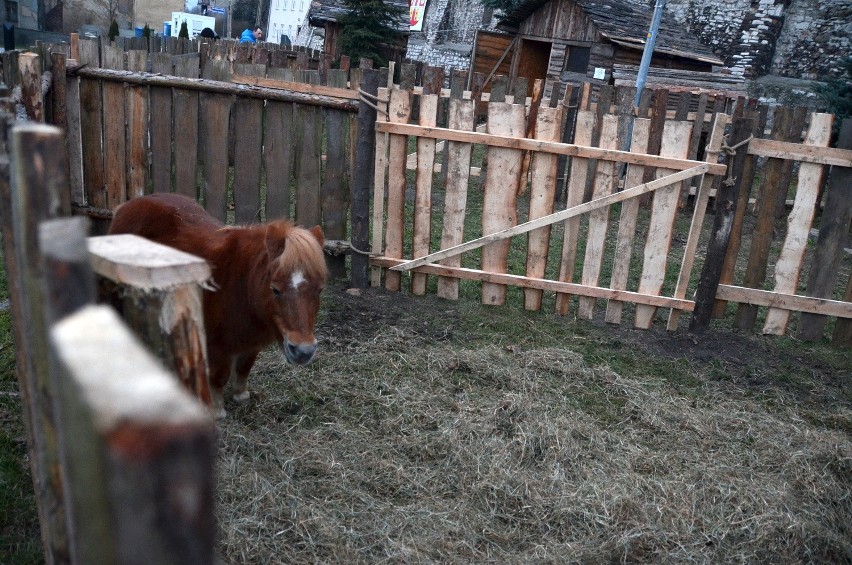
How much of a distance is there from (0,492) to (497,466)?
8.26 ft

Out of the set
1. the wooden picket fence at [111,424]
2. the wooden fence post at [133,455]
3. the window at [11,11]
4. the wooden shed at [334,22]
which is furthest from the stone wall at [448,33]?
the wooden fence post at [133,455]

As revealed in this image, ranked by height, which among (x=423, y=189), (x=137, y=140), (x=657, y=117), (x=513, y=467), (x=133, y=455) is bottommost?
(x=513, y=467)

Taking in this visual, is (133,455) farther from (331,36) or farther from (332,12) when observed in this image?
(331,36)

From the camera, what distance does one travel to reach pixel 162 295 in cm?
163

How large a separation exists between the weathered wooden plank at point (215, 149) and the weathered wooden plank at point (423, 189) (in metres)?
1.71

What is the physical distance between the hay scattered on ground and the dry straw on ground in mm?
10

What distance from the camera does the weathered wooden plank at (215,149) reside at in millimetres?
6141

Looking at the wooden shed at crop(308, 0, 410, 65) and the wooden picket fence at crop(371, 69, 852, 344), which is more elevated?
the wooden shed at crop(308, 0, 410, 65)

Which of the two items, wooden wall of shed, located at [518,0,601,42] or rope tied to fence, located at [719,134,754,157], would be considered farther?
wooden wall of shed, located at [518,0,601,42]

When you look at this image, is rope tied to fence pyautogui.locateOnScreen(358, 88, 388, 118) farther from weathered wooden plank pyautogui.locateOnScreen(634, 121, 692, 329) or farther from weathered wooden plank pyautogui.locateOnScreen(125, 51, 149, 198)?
weathered wooden plank pyautogui.locateOnScreen(634, 121, 692, 329)

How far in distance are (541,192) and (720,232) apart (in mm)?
1559

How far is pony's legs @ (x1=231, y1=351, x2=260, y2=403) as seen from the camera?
432 cm

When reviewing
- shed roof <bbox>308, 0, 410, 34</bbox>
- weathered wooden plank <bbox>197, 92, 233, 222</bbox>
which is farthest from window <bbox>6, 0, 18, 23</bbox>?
weathered wooden plank <bbox>197, 92, 233, 222</bbox>

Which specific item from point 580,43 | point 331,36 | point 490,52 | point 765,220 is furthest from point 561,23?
point 765,220
